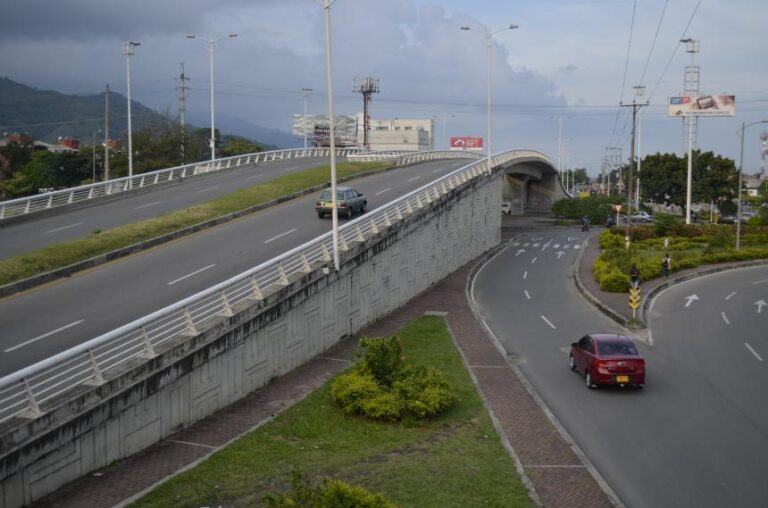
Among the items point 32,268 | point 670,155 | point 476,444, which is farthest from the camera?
point 670,155

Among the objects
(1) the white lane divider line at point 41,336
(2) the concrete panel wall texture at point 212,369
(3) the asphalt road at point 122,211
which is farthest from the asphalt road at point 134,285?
(3) the asphalt road at point 122,211

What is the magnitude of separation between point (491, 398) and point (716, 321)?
14.9 metres

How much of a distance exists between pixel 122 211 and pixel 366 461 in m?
26.0

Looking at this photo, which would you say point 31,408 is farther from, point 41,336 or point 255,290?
point 255,290

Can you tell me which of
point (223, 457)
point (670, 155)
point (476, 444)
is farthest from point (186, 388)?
point (670, 155)

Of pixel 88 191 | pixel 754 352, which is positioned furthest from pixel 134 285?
pixel 88 191

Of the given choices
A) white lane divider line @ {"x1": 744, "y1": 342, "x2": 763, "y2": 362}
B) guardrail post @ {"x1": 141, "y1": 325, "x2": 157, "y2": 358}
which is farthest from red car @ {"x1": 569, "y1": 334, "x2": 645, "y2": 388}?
guardrail post @ {"x1": 141, "y1": 325, "x2": 157, "y2": 358}

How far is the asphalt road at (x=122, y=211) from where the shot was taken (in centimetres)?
2953

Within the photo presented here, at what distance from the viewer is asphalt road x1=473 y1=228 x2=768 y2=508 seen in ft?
45.7

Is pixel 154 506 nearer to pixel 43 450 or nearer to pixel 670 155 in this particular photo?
pixel 43 450

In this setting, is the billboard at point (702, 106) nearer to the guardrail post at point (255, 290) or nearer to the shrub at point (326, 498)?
the guardrail post at point (255, 290)

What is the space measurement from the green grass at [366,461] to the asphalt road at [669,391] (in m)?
2.21

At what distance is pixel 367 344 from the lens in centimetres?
1805

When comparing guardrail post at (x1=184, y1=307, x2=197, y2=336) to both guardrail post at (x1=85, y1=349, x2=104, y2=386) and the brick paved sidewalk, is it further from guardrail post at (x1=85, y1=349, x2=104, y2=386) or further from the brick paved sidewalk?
guardrail post at (x1=85, y1=349, x2=104, y2=386)
